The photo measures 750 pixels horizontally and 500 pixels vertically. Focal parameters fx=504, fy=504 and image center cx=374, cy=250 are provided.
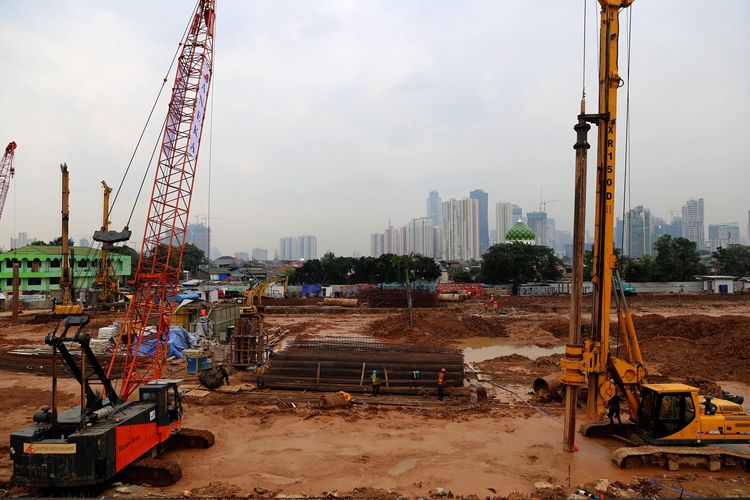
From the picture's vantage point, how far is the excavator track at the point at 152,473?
31.3 ft

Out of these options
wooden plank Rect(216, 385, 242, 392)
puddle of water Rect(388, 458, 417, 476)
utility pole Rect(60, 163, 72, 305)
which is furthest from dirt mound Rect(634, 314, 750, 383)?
utility pole Rect(60, 163, 72, 305)

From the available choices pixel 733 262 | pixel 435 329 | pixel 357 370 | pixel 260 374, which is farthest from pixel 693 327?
pixel 733 262

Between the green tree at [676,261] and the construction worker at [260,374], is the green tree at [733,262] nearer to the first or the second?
the green tree at [676,261]

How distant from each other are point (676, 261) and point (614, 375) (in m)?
64.3

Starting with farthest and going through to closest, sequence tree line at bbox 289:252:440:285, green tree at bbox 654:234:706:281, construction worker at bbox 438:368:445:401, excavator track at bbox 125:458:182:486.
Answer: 1. tree line at bbox 289:252:440:285
2. green tree at bbox 654:234:706:281
3. construction worker at bbox 438:368:445:401
4. excavator track at bbox 125:458:182:486

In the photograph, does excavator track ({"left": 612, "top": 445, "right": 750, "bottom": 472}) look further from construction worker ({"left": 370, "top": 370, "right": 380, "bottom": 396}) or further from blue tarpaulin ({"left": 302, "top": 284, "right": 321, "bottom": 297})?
blue tarpaulin ({"left": 302, "top": 284, "right": 321, "bottom": 297})

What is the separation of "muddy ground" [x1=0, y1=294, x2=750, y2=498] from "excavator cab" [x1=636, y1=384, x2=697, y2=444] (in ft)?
2.38

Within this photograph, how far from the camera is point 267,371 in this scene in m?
18.0

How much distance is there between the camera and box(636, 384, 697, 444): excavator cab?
10.2 m

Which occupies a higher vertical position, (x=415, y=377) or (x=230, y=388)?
(x=415, y=377)

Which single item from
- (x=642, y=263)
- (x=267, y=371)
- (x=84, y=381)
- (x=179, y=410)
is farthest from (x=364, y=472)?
(x=642, y=263)

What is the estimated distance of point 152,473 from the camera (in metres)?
9.55

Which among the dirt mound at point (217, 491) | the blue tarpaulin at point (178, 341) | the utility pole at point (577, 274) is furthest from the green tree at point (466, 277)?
the dirt mound at point (217, 491)

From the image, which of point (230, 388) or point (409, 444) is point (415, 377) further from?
point (230, 388)
